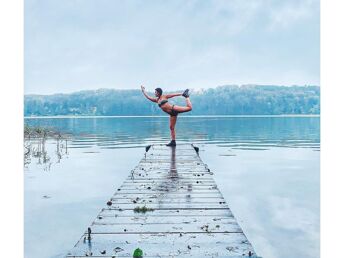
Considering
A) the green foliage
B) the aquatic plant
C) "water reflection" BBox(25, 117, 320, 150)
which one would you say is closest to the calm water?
"water reflection" BBox(25, 117, 320, 150)

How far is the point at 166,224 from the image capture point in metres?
8.35

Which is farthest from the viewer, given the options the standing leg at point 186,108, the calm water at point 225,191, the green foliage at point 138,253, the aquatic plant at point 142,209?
the standing leg at point 186,108

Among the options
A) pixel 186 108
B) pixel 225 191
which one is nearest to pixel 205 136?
pixel 225 191

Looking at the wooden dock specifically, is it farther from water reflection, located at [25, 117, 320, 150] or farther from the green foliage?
water reflection, located at [25, 117, 320, 150]

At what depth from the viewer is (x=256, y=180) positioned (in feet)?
81.5

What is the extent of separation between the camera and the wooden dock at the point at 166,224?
691 centimetres

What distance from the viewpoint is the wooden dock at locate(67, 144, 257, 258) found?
272 inches

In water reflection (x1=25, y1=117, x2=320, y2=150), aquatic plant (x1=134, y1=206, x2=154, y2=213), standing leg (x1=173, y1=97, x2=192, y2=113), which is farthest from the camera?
water reflection (x1=25, y1=117, x2=320, y2=150)
